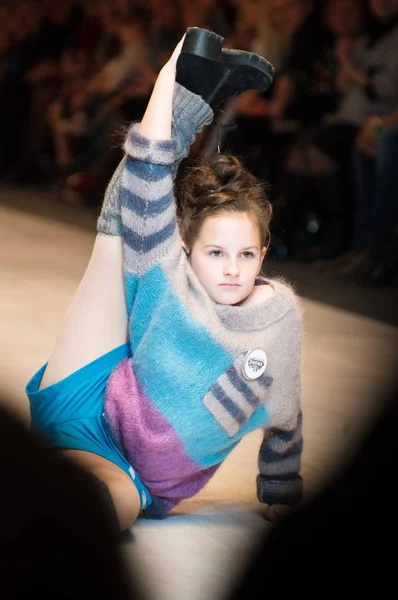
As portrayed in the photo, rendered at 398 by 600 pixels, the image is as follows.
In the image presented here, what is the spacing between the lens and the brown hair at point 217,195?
4.19 ft

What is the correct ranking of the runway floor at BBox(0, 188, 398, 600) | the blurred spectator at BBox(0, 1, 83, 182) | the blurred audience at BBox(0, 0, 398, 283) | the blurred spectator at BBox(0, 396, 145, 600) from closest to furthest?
the blurred spectator at BBox(0, 396, 145, 600) < the runway floor at BBox(0, 188, 398, 600) < the blurred audience at BBox(0, 0, 398, 283) < the blurred spectator at BBox(0, 1, 83, 182)

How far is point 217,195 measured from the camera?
1279 mm

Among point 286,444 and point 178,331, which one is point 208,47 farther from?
point 286,444

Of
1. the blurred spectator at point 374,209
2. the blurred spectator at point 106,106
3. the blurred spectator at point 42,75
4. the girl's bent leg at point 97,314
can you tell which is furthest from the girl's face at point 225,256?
the blurred spectator at point 42,75

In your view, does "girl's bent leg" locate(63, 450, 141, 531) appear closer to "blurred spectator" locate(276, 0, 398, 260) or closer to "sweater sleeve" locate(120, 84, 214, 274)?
"sweater sleeve" locate(120, 84, 214, 274)

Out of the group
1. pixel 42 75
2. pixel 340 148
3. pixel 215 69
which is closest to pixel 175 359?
pixel 215 69

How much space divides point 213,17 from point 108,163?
81cm

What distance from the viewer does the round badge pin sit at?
1.24 metres

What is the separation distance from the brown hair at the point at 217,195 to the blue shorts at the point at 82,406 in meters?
0.19

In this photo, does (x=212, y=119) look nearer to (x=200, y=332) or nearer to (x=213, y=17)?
(x=200, y=332)

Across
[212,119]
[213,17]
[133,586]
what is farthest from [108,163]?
[133,586]

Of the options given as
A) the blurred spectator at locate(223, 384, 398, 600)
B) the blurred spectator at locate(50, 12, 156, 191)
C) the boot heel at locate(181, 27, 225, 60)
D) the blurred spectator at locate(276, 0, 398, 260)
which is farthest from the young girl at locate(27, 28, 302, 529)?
the blurred spectator at locate(50, 12, 156, 191)

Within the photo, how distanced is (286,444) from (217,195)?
336mm

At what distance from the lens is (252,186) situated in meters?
1.30
